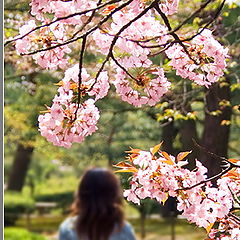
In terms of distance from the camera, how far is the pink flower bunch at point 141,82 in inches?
83.9

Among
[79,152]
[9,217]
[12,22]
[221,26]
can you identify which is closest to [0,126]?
[12,22]

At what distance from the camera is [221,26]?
14.3 ft

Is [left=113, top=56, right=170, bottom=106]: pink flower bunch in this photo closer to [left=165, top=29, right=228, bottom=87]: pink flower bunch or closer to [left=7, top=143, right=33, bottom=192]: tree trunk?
[left=165, top=29, right=228, bottom=87]: pink flower bunch

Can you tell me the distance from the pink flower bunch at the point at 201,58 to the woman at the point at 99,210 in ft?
2.19

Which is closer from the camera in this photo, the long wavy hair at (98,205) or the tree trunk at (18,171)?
the long wavy hair at (98,205)

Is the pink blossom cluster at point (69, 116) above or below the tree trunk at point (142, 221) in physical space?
above

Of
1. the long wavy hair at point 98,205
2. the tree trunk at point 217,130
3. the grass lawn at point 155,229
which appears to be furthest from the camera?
the grass lawn at point 155,229

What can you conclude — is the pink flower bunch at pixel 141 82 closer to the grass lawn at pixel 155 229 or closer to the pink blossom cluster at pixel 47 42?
the pink blossom cluster at pixel 47 42

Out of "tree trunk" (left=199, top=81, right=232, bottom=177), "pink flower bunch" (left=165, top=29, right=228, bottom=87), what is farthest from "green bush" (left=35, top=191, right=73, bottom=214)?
"pink flower bunch" (left=165, top=29, right=228, bottom=87)

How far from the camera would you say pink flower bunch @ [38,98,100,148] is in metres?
2.14

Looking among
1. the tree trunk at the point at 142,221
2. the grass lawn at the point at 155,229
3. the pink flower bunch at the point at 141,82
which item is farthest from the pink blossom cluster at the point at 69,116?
the tree trunk at the point at 142,221

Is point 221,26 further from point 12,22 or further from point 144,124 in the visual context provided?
point 144,124

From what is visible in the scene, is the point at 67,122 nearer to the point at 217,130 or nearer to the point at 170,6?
the point at 170,6

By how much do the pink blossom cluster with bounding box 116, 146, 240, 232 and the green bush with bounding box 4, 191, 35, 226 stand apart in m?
7.39
